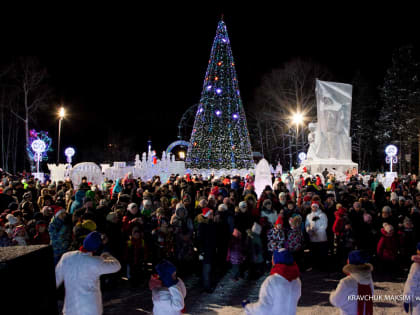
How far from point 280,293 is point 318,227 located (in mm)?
4405

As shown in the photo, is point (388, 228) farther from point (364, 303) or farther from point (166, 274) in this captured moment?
point (166, 274)

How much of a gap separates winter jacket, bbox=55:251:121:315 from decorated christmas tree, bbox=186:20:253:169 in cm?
2015

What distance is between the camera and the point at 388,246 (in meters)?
6.60

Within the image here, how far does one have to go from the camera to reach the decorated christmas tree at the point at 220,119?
76.0 ft

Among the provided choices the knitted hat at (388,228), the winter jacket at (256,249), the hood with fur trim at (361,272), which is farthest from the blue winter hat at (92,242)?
the knitted hat at (388,228)

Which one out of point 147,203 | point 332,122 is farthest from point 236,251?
point 332,122

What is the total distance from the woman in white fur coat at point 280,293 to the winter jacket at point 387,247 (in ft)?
15.0

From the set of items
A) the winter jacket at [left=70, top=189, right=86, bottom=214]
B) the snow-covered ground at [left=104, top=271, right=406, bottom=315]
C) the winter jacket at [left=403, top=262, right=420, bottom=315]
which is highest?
the winter jacket at [left=70, top=189, right=86, bottom=214]

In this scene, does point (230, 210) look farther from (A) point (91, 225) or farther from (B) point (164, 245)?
(A) point (91, 225)

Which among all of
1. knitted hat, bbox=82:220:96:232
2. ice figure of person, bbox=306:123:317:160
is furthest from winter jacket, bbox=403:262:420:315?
ice figure of person, bbox=306:123:317:160

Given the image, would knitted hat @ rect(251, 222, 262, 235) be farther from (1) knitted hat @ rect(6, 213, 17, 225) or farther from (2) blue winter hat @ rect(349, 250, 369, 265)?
(1) knitted hat @ rect(6, 213, 17, 225)

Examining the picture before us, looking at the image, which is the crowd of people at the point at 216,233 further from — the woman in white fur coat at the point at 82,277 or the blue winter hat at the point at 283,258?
the blue winter hat at the point at 283,258

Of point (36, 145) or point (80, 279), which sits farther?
point (36, 145)

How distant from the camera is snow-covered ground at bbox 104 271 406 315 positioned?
507 cm
